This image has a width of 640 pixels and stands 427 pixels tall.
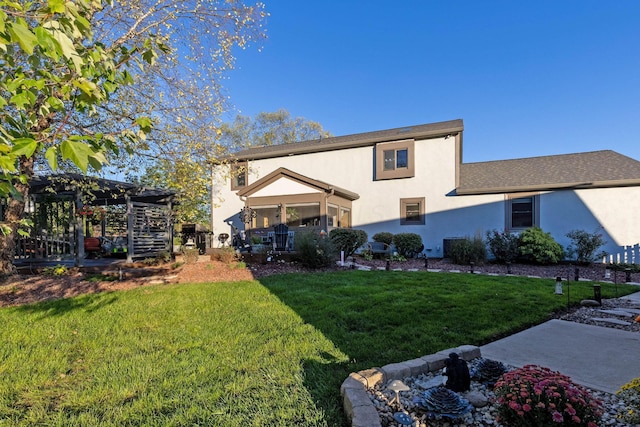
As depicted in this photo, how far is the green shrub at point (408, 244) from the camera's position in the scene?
13.4 m

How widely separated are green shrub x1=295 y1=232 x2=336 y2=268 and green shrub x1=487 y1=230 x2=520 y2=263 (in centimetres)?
630

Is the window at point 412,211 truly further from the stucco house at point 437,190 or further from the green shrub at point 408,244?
the green shrub at point 408,244

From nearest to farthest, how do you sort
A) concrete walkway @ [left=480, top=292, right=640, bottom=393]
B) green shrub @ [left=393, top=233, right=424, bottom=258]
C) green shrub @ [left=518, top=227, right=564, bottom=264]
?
concrete walkway @ [left=480, top=292, right=640, bottom=393], green shrub @ [left=518, top=227, right=564, bottom=264], green shrub @ [left=393, top=233, right=424, bottom=258]

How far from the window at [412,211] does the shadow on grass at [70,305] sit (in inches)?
457

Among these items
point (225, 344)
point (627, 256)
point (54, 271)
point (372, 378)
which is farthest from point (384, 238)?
point (372, 378)

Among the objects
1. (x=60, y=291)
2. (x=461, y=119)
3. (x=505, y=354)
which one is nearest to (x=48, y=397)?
(x=505, y=354)

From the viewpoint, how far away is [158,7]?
7.29 metres

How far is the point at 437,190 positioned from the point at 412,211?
1.38 m

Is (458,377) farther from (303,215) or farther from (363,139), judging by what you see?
(363,139)

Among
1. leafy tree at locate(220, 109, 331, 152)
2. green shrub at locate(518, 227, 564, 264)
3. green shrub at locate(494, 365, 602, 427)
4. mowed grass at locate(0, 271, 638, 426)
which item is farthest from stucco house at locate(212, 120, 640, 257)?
leafy tree at locate(220, 109, 331, 152)

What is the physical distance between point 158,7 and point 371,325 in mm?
7766

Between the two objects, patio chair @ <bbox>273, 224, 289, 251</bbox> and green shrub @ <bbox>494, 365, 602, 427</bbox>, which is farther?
Result: patio chair @ <bbox>273, 224, 289, 251</bbox>

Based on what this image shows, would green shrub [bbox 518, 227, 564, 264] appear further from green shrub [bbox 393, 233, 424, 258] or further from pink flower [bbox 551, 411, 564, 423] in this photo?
pink flower [bbox 551, 411, 564, 423]

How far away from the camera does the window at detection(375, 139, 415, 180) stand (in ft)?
48.7
